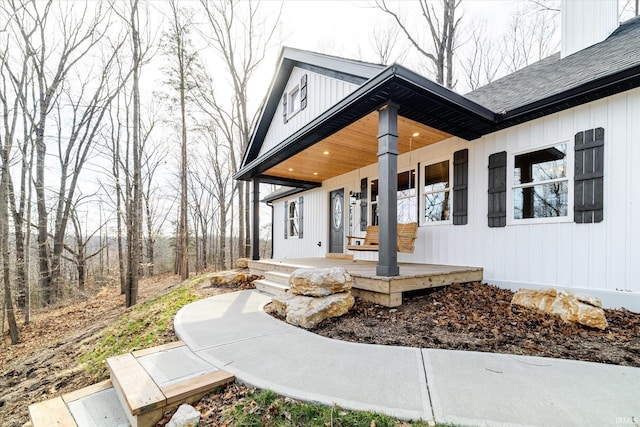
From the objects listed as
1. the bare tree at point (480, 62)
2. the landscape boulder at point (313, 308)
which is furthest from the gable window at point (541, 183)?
the bare tree at point (480, 62)

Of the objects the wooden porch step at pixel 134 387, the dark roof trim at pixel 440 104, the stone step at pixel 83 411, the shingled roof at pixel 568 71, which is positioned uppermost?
the shingled roof at pixel 568 71

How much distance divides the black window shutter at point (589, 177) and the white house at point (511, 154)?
0.01m

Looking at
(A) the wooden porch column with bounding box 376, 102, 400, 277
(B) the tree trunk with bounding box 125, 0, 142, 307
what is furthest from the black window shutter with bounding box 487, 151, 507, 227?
(B) the tree trunk with bounding box 125, 0, 142, 307

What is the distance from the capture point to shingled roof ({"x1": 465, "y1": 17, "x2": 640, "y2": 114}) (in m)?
3.54

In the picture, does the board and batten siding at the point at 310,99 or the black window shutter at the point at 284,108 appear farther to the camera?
the black window shutter at the point at 284,108

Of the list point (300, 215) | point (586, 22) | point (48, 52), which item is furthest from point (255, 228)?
point (48, 52)

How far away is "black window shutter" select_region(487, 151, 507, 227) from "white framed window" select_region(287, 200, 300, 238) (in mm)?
6304

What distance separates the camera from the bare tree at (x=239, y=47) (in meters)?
11.5

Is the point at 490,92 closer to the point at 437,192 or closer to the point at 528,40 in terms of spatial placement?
the point at 437,192

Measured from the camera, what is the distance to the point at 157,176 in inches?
642

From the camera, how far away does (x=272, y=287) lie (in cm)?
492

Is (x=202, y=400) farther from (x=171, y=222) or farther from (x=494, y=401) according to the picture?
(x=171, y=222)

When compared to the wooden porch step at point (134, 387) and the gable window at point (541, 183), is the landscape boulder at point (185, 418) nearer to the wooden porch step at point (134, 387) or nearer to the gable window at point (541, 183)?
the wooden porch step at point (134, 387)

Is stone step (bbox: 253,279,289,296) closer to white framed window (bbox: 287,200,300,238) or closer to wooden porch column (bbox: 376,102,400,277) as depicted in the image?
wooden porch column (bbox: 376,102,400,277)
